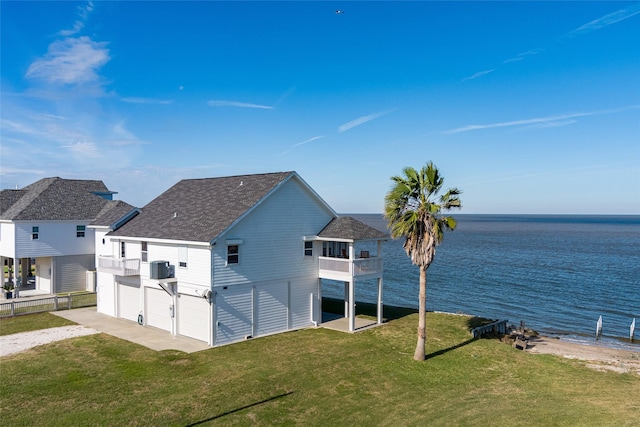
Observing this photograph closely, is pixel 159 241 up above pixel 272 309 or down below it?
above

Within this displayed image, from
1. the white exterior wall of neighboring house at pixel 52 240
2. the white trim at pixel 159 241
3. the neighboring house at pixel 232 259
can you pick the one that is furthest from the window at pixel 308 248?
the white exterior wall of neighboring house at pixel 52 240

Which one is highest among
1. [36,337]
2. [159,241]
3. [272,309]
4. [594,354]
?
[159,241]

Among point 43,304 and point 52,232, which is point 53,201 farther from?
point 43,304

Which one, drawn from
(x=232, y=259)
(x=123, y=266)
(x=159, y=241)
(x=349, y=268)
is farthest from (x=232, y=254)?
(x=123, y=266)

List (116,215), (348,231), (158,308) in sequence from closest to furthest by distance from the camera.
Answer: (158,308) < (348,231) < (116,215)

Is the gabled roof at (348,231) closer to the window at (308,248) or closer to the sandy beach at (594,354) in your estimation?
the window at (308,248)

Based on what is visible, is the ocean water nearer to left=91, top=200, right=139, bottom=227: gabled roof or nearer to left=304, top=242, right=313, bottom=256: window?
left=304, top=242, right=313, bottom=256: window
